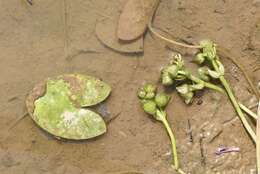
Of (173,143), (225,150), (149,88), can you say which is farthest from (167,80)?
(225,150)

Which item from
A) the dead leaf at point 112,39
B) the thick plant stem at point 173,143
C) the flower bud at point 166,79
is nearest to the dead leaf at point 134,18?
the dead leaf at point 112,39

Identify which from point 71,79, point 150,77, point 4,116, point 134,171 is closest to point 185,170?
point 134,171

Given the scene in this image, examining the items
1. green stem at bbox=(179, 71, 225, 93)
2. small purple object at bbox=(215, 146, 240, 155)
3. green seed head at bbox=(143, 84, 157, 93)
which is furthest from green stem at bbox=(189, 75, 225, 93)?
small purple object at bbox=(215, 146, 240, 155)

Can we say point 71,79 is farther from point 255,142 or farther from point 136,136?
point 255,142

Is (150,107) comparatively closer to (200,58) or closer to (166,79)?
(166,79)

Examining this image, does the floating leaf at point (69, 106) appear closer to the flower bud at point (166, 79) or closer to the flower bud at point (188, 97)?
the flower bud at point (166, 79)

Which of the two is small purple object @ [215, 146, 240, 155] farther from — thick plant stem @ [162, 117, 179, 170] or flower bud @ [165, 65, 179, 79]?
flower bud @ [165, 65, 179, 79]
